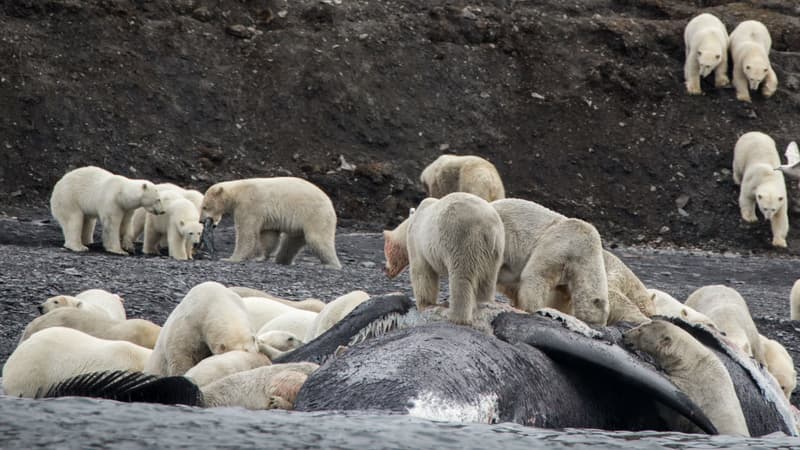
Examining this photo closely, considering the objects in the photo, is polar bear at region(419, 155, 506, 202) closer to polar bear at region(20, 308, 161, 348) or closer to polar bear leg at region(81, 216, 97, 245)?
polar bear leg at region(81, 216, 97, 245)

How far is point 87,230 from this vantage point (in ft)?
61.5

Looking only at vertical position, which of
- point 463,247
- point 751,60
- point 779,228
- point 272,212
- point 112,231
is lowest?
point 112,231

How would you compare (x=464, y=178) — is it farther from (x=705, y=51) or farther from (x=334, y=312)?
(x=334, y=312)

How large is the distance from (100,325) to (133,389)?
11.4 feet

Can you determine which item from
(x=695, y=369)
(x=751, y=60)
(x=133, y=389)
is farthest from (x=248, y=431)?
(x=751, y=60)

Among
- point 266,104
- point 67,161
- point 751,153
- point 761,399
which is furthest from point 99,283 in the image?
point 751,153

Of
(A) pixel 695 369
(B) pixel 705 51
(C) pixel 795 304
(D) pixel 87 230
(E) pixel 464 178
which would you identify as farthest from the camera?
(B) pixel 705 51

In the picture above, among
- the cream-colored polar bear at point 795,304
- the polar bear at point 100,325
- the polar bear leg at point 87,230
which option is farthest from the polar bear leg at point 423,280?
the polar bear leg at point 87,230

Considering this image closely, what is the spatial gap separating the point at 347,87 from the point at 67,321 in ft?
56.1

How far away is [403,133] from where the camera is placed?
26.5 meters

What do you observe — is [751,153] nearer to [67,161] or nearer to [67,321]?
[67,161]

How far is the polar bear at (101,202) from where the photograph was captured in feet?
58.4

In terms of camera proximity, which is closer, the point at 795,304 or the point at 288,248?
the point at 795,304

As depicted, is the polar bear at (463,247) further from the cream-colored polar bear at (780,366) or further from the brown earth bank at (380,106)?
the brown earth bank at (380,106)
